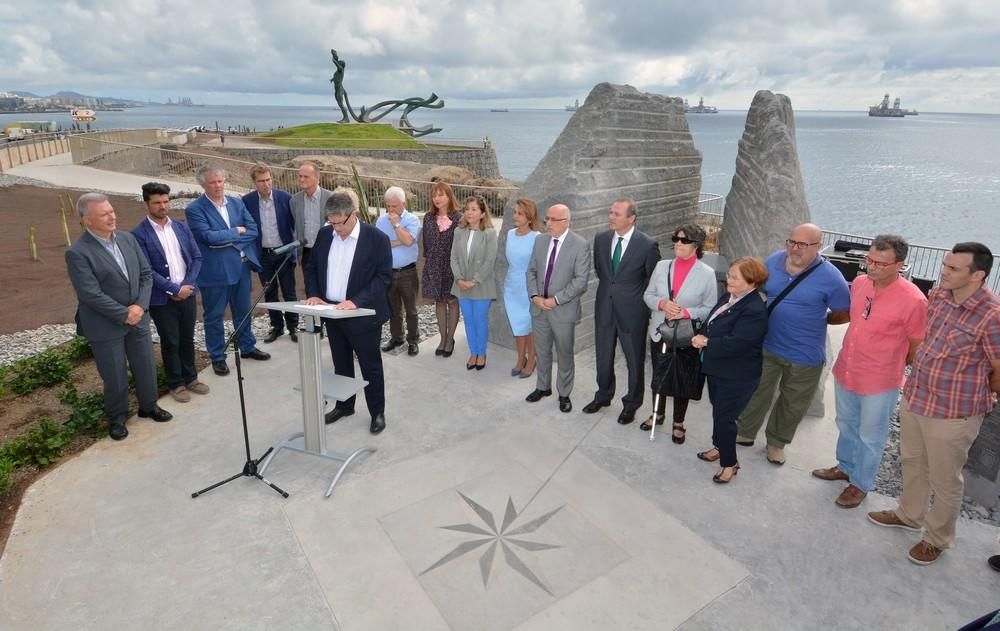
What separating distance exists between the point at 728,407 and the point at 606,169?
3041 millimetres

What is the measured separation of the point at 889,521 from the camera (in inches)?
148

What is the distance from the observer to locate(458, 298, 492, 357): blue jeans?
613 cm

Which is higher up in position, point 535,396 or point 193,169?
point 193,169

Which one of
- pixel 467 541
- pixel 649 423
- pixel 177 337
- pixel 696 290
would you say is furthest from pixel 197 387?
pixel 696 290

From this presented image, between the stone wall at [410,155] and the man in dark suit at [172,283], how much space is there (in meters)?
25.1

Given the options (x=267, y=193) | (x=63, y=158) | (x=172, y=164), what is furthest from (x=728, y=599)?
(x=63, y=158)

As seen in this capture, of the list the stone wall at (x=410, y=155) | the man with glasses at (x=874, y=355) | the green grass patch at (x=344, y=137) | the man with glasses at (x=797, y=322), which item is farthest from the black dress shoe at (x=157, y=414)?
the green grass patch at (x=344, y=137)

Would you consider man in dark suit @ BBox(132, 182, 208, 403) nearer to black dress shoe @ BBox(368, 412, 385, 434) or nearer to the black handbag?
black dress shoe @ BBox(368, 412, 385, 434)

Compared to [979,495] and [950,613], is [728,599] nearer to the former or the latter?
[950,613]

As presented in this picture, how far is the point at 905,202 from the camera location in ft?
126

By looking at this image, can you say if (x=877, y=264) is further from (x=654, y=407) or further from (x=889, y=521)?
(x=654, y=407)

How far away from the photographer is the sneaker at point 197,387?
5547 millimetres

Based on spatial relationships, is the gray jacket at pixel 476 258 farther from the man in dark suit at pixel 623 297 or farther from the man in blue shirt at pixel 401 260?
the man in dark suit at pixel 623 297

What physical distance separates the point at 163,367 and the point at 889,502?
6.29 metres
